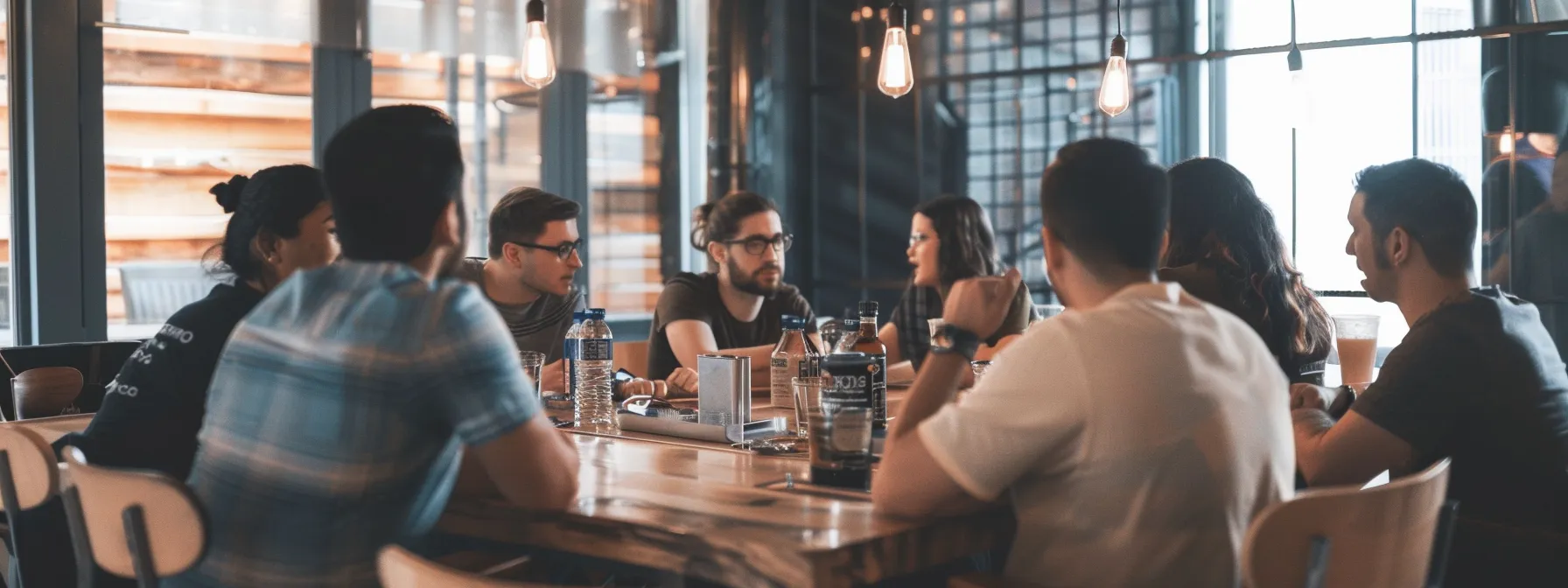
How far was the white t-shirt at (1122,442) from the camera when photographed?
1562 mm

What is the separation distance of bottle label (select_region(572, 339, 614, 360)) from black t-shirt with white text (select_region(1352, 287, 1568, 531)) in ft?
4.92

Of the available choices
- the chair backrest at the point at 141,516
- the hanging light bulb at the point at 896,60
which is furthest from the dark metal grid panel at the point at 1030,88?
the chair backrest at the point at 141,516

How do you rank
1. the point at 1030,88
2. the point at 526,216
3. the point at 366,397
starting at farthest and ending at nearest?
1. the point at 1030,88
2. the point at 526,216
3. the point at 366,397

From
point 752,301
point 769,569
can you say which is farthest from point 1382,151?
point 769,569

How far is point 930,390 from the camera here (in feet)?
5.76

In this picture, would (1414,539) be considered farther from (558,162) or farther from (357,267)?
(558,162)

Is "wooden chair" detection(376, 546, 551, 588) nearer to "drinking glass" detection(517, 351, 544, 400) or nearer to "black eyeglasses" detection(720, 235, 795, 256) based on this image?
"drinking glass" detection(517, 351, 544, 400)

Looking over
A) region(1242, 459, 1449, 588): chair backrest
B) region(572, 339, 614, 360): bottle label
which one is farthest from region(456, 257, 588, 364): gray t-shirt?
region(1242, 459, 1449, 588): chair backrest

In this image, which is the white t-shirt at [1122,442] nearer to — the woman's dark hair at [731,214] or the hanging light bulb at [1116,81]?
the woman's dark hair at [731,214]

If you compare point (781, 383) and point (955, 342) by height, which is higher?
point (955, 342)

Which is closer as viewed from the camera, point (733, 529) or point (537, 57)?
point (733, 529)

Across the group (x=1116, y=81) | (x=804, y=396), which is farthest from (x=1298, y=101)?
(x=804, y=396)

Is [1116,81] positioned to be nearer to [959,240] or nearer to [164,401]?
[959,240]

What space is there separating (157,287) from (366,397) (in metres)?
4.23
